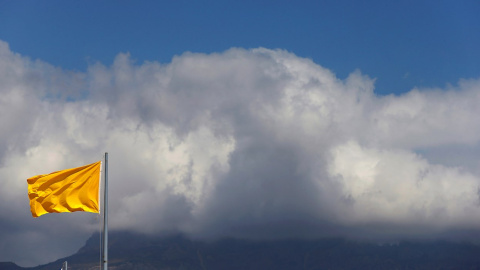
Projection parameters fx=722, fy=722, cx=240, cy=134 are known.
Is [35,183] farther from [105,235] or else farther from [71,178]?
[105,235]

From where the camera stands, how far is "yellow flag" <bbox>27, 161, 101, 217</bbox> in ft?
231

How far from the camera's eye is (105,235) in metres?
66.8

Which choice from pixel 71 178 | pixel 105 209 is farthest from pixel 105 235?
pixel 71 178

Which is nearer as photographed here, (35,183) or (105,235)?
(105,235)

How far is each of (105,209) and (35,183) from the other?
8864 mm

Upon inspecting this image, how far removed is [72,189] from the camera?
70625 mm

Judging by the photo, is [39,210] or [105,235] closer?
[105,235]

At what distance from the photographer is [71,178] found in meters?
70.6

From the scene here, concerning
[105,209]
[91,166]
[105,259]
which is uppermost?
[91,166]

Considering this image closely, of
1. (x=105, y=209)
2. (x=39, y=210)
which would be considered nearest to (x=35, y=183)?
(x=39, y=210)

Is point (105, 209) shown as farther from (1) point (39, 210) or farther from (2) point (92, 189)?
(1) point (39, 210)

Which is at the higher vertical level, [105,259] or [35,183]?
[35,183]

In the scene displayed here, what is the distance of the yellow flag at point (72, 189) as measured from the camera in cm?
7038

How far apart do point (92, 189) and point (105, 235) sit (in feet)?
18.5
